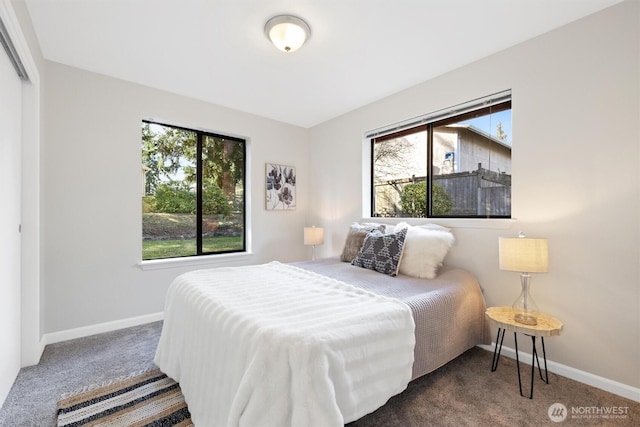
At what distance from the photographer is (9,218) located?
180cm

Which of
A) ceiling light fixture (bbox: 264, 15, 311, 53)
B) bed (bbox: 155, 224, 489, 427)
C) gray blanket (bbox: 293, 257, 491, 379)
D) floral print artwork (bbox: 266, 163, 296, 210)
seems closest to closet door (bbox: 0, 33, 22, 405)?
bed (bbox: 155, 224, 489, 427)

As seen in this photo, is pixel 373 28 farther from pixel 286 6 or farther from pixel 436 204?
pixel 436 204

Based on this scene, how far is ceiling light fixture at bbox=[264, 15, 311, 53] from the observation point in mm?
1941

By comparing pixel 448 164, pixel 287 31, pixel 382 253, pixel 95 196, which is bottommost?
pixel 382 253

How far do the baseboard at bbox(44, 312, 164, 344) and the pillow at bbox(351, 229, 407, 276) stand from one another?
2.23 metres

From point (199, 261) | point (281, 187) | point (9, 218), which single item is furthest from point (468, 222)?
point (9, 218)

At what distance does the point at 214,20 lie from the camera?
1.98m

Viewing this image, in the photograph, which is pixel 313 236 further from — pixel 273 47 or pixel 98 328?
pixel 98 328

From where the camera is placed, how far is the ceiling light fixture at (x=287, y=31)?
194 centimetres

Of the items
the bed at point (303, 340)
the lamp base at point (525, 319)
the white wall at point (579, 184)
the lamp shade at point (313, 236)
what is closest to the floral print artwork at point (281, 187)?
the lamp shade at point (313, 236)

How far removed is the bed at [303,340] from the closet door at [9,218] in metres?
0.88

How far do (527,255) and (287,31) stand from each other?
7.30ft

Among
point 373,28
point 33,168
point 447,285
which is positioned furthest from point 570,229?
point 33,168

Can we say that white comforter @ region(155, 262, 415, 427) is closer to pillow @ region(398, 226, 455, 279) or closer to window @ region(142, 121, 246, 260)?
pillow @ region(398, 226, 455, 279)
